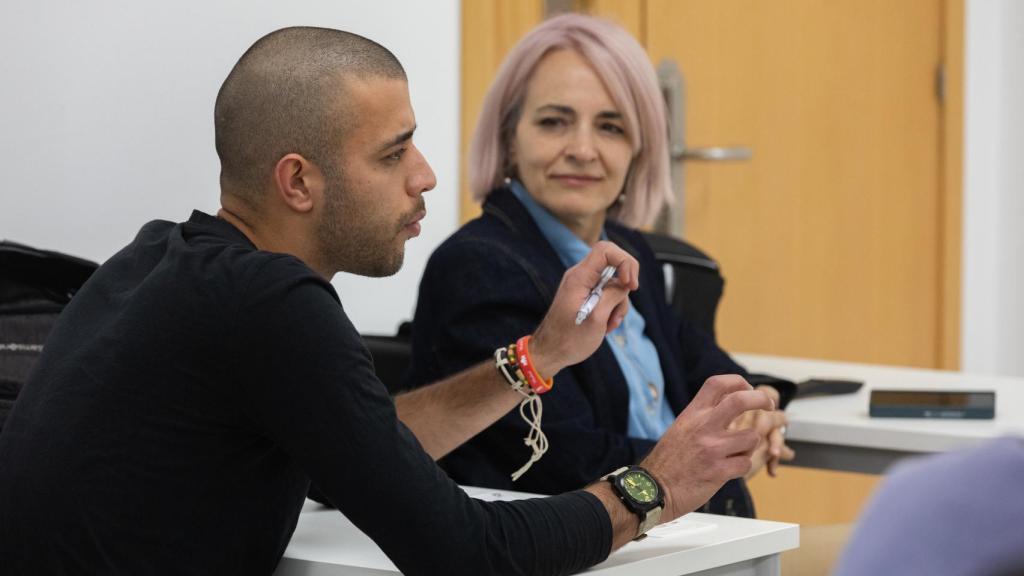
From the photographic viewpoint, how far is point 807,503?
3916mm

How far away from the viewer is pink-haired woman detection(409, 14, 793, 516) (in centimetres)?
195

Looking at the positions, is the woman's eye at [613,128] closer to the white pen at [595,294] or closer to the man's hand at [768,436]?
the man's hand at [768,436]

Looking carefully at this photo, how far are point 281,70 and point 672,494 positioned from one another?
0.58 metres

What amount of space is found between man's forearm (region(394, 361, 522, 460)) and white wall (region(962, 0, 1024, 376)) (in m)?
3.05

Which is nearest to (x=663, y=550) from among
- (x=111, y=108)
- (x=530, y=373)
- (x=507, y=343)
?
(x=530, y=373)

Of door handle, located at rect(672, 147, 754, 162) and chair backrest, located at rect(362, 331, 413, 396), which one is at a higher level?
door handle, located at rect(672, 147, 754, 162)

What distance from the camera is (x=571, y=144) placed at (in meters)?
2.25

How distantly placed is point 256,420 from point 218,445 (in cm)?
5

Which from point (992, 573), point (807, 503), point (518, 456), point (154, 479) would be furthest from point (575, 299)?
point (807, 503)

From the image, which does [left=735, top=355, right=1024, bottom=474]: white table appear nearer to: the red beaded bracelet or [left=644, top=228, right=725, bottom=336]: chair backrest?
[left=644, top=228, right=725, bottom=336]: chair backrest

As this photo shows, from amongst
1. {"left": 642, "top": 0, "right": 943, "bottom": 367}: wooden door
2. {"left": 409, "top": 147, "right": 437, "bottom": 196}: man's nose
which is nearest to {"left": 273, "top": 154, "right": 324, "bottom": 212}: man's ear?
{"left": 409, "top": 147, "right": 437, "bottom": 196}: man's nose

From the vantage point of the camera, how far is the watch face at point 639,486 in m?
1.40

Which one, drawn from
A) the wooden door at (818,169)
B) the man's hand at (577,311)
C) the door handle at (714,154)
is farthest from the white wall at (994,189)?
the man's hand at (577,311)

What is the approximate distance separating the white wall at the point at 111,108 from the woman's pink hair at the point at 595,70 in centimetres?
47
